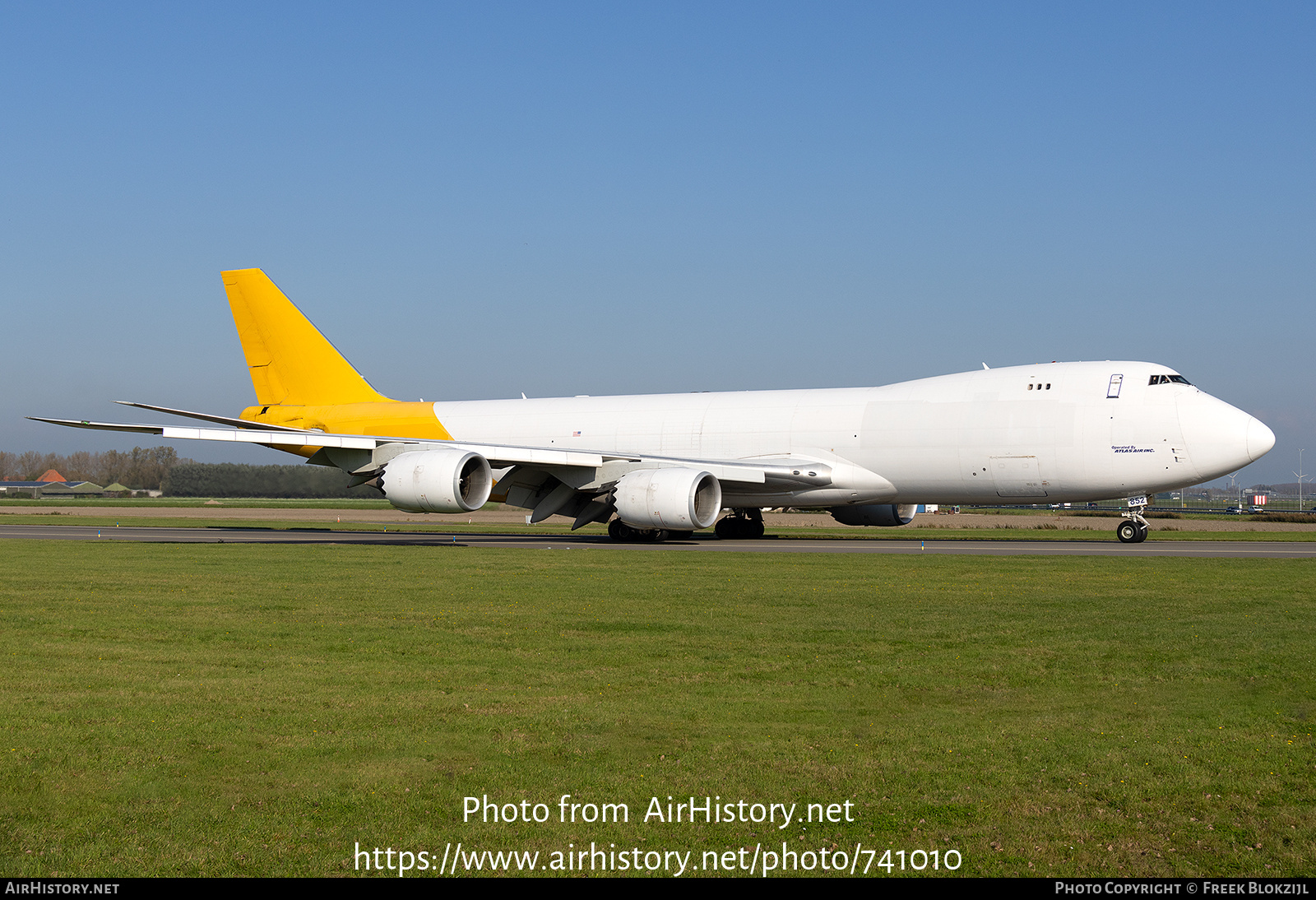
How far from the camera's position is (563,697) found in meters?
8.41

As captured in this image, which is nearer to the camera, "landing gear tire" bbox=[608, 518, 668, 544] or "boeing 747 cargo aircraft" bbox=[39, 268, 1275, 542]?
"boeing 747 cargo aircraft" bbox=[39, 268, 1275, 542]

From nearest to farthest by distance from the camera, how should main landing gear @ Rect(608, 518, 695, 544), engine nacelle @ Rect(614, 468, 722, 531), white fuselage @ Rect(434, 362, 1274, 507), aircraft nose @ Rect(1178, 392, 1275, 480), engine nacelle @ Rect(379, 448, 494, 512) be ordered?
aircraft nose @ Rect(1178, 392, 1275, 480) < white fuselage @ Rect(434, 362, 1274, 507) < engine nacelle @ Rect(614, 468, 722, 531) < engine nacelle @ Rect(379, 448, 494, 512) < main landing gear @ Rect(608, 518, 695, 544)

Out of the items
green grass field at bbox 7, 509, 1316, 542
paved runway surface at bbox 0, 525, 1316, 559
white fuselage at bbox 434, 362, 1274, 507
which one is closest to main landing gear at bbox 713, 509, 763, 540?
green grass field at bbox 7, 509, 1316, 542

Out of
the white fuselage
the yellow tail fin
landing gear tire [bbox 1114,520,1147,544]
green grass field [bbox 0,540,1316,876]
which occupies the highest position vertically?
the yellow tail fin

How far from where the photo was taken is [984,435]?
27.6m

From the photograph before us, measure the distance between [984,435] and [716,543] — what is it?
7.54 meters

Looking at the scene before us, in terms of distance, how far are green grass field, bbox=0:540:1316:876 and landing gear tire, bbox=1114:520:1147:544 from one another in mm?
13554

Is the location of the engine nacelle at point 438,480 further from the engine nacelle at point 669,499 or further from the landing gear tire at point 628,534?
the landing gear tire at point 628,534

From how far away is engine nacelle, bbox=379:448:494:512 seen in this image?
89.1ft

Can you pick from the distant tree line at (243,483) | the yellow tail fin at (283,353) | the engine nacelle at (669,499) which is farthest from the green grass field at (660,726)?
the distant tree line at (243,483)

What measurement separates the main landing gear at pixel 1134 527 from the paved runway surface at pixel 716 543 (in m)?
0.44

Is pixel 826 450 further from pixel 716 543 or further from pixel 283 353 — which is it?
pixel 283 353

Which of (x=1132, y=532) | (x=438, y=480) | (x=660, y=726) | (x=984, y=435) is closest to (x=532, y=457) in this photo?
(x=438, y=480)

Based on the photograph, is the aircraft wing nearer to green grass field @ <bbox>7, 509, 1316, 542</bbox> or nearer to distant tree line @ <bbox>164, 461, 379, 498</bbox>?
green grass field @ <bbox>7, 509, 1316, 542</bbox>
